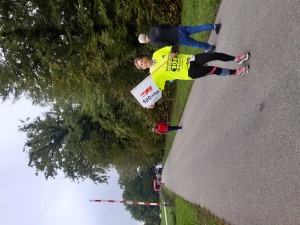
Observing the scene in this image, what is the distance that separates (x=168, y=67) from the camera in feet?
29.3

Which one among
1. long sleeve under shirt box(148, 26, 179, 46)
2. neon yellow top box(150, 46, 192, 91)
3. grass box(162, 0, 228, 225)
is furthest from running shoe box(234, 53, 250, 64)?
grass box(162, 0, 228, 225)

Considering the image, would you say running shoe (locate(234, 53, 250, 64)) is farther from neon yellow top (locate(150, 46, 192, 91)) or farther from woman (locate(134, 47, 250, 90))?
neon yellow top (locate(150, 46, 192, 91))

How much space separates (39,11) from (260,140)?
1173 cm

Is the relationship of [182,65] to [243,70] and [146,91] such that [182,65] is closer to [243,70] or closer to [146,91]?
[243,70]

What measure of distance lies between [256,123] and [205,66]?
217 cm

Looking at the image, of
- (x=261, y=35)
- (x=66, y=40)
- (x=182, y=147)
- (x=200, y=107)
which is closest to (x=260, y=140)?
(x=261, y=35)

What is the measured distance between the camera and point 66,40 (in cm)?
1582

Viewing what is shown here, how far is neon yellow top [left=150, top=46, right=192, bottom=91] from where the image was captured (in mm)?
8805

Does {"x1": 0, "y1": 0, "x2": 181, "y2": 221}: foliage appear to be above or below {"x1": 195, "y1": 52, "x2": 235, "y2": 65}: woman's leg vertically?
above

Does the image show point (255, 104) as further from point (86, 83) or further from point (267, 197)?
point (86, 83)

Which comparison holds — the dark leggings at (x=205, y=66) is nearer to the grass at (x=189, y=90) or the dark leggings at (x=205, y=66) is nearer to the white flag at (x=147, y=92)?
the white flag at (x=147, y=92)

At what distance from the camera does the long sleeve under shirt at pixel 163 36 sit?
31.1 feet

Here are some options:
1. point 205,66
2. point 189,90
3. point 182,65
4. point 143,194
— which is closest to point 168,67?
point 182,65

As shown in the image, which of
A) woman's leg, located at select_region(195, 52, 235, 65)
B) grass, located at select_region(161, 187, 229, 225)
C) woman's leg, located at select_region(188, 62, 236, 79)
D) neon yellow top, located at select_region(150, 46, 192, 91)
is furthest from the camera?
grass, located at select_region(161, 187, 229, 225)
